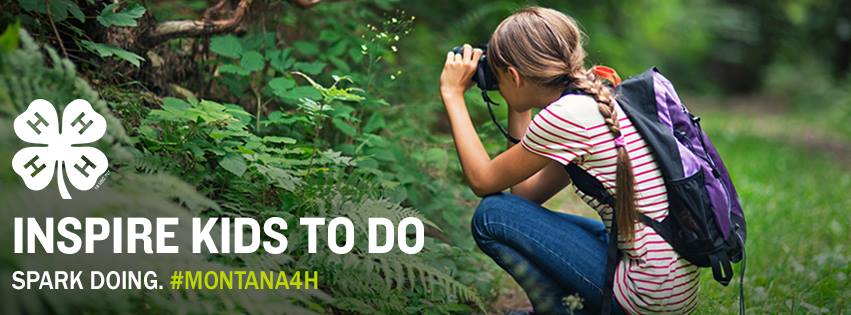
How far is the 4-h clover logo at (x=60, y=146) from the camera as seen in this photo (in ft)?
6.44

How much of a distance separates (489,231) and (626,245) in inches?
17.4

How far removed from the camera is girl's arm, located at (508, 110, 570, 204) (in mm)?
2711

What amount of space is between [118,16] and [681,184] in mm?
1744

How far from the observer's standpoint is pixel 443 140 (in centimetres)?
351

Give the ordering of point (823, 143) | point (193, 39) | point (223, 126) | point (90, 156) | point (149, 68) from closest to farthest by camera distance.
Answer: point (90, 156) → point (223, 126) → point (149, 68) → point (193, 39) → point (823, 143)

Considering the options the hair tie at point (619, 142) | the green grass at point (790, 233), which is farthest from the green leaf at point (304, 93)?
the green grass at point (790, 233)

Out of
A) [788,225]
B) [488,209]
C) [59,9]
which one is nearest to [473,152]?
[488,209]

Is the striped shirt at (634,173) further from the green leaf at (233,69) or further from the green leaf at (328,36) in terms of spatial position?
the green leaf at (328,36)

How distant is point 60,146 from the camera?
2.17 metres

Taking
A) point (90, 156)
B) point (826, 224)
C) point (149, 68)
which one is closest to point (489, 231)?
point (90, 156)

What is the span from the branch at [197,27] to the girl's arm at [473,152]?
958mm

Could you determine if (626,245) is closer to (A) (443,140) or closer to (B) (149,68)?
(A) (443,140)

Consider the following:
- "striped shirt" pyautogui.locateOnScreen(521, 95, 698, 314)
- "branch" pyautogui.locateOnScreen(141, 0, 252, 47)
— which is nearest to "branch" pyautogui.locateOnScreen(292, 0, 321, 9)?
"branch" pyautogui.locateOnScreen(141, 0, 252, 47)

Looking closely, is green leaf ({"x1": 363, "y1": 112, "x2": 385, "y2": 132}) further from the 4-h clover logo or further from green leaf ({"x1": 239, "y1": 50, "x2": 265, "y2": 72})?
the 4-h clover logo
